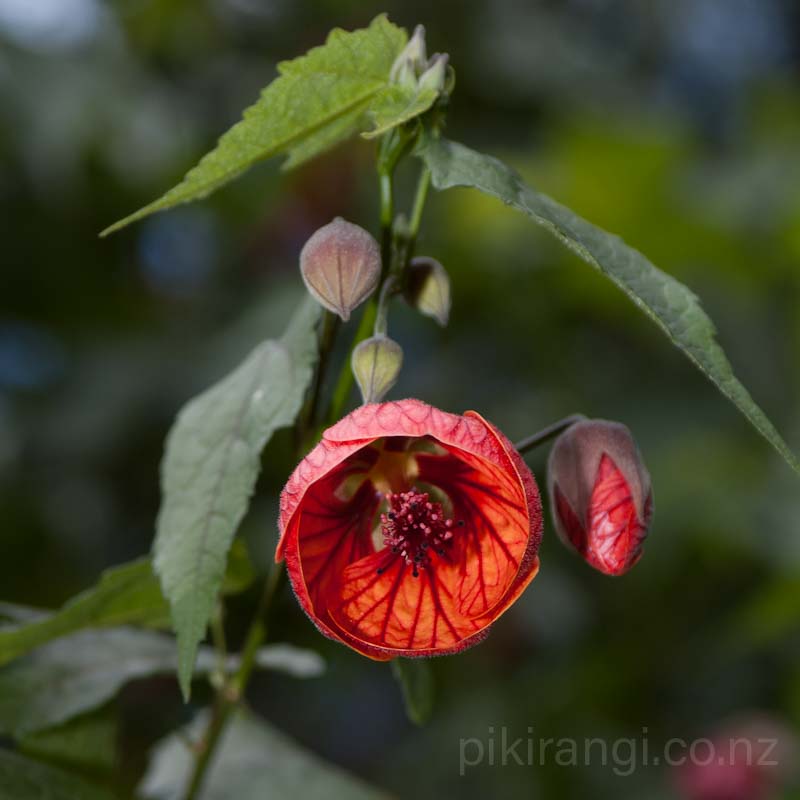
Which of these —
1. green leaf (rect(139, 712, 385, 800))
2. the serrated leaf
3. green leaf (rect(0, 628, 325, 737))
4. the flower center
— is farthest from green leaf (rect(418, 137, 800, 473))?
green leaf (rect(139, 712, 385, 800))

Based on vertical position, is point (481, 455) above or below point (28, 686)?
above

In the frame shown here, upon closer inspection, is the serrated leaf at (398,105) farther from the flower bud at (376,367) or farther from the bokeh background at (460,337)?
the bokeh background at (460,337)

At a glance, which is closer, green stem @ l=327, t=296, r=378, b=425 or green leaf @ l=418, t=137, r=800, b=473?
green leaf @ l=418, t=137, r=800, b=473

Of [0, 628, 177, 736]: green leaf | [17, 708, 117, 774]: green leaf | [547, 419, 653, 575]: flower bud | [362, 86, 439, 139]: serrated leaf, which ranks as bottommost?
[17, 708, 117, 774]: green leaf

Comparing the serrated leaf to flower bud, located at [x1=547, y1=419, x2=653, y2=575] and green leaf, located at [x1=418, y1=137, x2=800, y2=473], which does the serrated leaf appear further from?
flower bud, located at [x1=547, y1=419, x2=653, y2=575]

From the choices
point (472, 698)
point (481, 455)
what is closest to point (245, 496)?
point (481, 455)

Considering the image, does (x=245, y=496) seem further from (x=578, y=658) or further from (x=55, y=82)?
(x=55, y=82)
